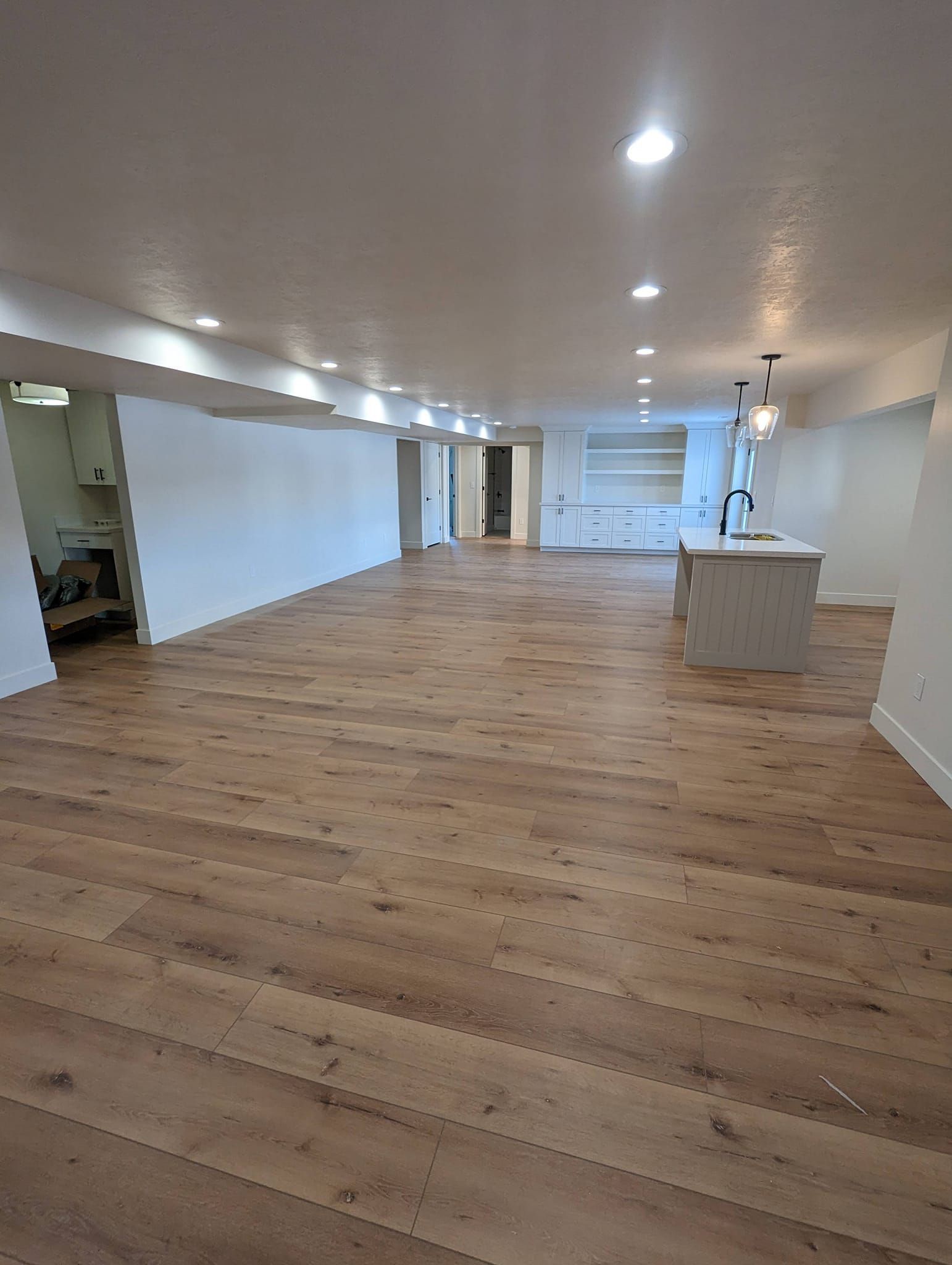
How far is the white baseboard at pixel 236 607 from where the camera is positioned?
5086 millimetres

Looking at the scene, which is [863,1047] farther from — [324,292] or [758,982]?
[324,292]

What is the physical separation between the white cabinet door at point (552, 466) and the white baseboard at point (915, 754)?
839 cm

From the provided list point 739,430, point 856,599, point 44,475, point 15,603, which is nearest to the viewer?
point 15,603

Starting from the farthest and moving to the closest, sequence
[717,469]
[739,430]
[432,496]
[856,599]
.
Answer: [432,496] < [717,469] < [856,599] < [739,430]

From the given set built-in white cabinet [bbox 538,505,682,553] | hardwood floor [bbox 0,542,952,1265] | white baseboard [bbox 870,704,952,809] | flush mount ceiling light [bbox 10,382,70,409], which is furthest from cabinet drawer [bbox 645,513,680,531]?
flush mount ceiling light [bbox 10,382,70,409]

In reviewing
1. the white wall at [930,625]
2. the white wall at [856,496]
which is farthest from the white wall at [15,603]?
the white wall at [856,496]

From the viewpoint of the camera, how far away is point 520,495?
1403cm

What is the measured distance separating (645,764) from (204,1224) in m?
2.38

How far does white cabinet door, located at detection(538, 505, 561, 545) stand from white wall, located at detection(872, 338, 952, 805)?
8.44 metres

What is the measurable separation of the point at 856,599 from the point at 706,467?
4662 mm

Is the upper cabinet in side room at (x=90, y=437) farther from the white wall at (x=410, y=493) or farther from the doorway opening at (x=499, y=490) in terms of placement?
the doorway opening at (x=499, y=490)

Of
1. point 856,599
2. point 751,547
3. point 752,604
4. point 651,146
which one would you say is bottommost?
point 856,599

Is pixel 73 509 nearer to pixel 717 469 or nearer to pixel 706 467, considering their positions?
pixel 706 467

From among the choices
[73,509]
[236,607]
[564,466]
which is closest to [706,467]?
[564,466]
